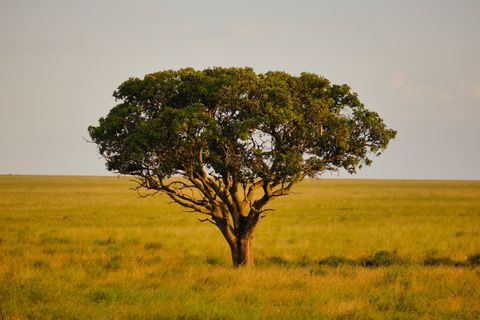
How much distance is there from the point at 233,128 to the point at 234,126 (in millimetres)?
565

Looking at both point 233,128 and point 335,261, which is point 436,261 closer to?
point 335,261

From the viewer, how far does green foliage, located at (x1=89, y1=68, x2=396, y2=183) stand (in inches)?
672

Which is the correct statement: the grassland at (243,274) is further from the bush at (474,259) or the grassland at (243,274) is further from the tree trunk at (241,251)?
the tree trunk at (241,251)

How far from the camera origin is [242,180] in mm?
18594

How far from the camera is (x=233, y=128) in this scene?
17.5m

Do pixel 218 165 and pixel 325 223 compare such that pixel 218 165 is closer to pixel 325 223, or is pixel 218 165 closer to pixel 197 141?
pixel 197 141

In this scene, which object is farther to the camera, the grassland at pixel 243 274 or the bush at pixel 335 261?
the bush at pixel 335 261

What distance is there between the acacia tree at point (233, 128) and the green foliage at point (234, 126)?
0.12 ft

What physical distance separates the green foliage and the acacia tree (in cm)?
4

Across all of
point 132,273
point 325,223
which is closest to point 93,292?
point 132,273

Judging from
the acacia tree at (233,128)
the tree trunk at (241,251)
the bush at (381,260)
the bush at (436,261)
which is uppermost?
the acacia tree at (233,128)

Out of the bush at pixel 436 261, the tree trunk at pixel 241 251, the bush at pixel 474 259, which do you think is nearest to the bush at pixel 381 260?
the bush at pixel 436 261

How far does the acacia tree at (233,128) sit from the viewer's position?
17094 mm

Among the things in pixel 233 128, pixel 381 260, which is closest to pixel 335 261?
pixel 381 260
